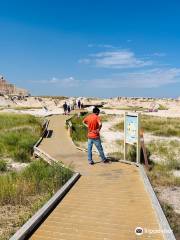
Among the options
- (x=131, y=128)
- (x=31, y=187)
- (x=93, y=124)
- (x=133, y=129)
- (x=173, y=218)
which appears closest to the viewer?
(x=173, y=218)

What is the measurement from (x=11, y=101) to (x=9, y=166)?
253ft

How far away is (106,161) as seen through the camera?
1339cm

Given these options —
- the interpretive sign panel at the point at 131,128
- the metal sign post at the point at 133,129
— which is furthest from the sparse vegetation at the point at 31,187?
the interpretive sign panel at the point at 131,128

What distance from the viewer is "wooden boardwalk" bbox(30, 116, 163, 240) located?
21.4 ft

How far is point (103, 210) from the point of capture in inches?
307

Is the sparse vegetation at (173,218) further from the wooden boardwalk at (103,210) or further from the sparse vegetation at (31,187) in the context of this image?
the sparse vegetation at (31,187)

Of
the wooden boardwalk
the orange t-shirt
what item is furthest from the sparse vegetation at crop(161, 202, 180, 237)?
the orange t-shirt

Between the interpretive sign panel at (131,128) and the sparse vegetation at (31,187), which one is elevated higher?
the interpretive sign panel at (131,128)

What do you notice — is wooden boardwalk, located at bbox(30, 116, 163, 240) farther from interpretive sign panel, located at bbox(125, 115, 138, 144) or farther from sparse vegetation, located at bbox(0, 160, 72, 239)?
interpretive sign panel, located at bbox(125, 115, 138, 144)

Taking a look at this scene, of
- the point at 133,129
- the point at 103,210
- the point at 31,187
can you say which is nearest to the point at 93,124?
the point at 133,129

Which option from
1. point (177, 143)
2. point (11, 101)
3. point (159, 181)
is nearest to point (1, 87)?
point (11, 101)

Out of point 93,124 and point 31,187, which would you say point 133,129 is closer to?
point 93,124

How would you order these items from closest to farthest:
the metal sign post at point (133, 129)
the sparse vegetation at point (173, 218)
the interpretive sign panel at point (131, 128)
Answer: the sparse vegetation at point (173, 218)
the metal sign post at point (133, 129)
the interpretive sign panel at point (131, 128)

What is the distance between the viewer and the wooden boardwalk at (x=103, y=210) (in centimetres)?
651
